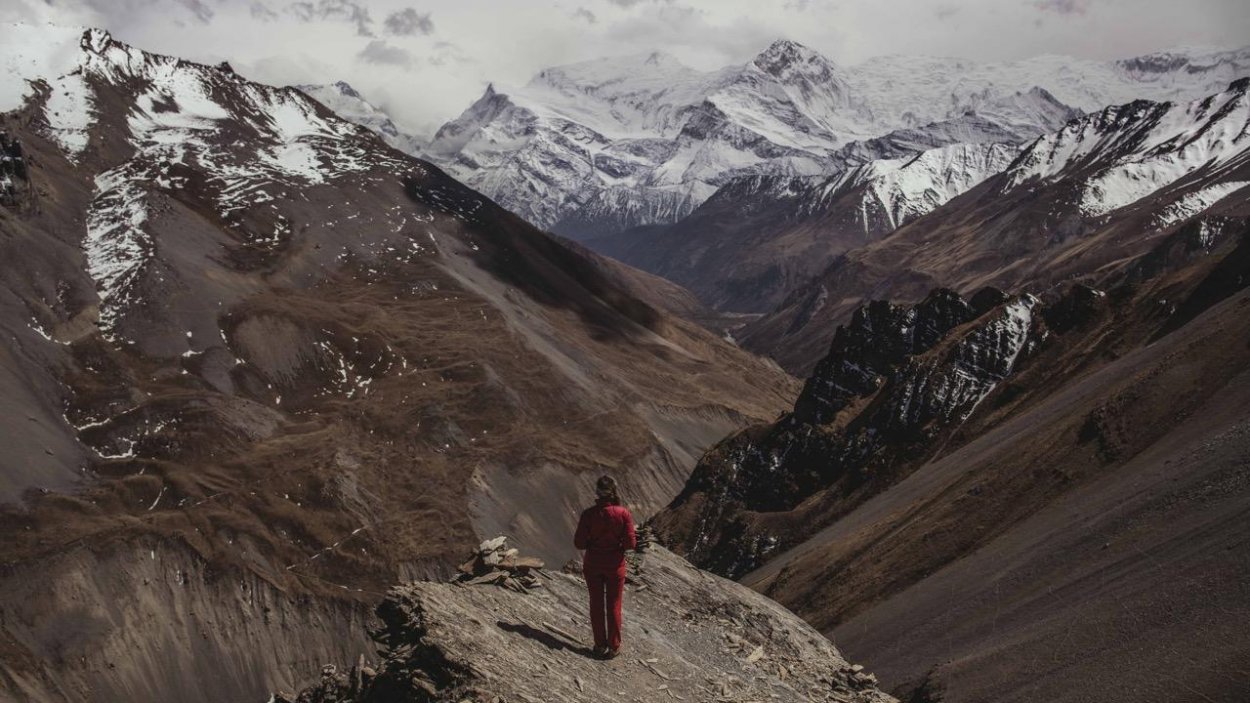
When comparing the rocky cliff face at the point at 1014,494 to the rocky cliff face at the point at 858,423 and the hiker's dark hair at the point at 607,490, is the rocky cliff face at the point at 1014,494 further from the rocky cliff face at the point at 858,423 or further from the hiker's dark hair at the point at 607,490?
the hiker's dark hair at the point at 607,490

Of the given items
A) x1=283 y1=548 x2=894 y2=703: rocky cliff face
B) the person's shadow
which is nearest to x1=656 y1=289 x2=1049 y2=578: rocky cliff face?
x1=283 y1=548 x2=894 y2=703: rocky cliff face

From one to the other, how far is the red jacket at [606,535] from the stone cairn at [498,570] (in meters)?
4.06

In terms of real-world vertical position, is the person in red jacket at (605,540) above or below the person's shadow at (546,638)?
above

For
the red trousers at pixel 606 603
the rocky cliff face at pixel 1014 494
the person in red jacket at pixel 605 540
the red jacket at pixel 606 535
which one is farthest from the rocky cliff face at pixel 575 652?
the rocky cliff face at pixel 1014 494

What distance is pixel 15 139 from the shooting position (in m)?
112

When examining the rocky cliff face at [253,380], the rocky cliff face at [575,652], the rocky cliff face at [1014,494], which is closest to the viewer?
the rocky cliff face at [575,652]

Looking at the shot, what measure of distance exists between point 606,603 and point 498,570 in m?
3.74

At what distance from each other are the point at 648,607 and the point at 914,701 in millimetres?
9900

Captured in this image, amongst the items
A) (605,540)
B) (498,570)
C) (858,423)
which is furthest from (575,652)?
(858,423)

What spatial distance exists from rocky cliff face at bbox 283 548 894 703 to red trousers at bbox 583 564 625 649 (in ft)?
1.73

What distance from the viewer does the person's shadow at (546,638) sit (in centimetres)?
2059

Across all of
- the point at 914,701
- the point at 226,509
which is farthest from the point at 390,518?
the point at 914,701

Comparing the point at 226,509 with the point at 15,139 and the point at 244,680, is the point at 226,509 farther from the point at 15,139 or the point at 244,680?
the point at 15,139

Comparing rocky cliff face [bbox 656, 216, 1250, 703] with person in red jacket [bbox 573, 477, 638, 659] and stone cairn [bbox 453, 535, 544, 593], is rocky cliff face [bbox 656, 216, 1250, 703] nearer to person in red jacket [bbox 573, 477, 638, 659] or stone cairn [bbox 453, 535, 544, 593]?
stone cairn [bbox 453, 535, 544, 593]
